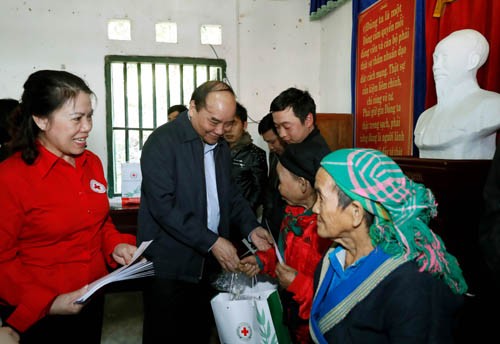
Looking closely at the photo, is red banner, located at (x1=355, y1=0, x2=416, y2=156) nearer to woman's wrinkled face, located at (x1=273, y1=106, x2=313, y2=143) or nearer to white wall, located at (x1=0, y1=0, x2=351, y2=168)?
white wall, located at (x1=0, y1=0, x2=351, y2=168)

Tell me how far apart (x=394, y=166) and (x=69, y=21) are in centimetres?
402

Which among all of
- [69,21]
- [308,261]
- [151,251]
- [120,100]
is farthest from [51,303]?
[69,21]

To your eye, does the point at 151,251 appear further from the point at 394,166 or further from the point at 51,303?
the point at 394,166

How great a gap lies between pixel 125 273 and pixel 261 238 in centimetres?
84

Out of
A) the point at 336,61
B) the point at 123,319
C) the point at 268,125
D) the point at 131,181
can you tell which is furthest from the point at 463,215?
the point at 336,61

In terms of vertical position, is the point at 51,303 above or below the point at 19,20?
below

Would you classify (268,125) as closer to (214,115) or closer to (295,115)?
(295,115)

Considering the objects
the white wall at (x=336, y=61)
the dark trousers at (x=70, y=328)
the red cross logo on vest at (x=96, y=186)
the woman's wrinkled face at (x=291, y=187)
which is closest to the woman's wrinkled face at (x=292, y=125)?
the woman's wrinkled face at (x=291, y=187)

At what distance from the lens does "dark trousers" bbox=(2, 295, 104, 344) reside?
127 cm

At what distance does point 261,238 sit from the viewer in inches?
76.5

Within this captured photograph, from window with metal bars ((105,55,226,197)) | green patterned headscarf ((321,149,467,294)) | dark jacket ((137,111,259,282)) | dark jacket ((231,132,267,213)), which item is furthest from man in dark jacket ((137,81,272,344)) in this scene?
window with metal bars ((105,55,226,197))

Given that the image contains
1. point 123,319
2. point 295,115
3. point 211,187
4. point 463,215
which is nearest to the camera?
point 463,215

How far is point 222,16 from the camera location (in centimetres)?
434

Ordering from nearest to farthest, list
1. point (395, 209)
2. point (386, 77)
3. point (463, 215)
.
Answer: point (395, 209), point (463, 215), point (386, 77)
